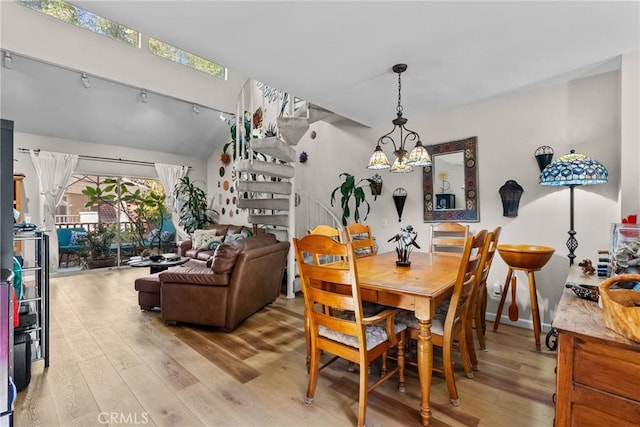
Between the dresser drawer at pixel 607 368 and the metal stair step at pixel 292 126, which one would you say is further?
the metal stair step at pixel 292 126

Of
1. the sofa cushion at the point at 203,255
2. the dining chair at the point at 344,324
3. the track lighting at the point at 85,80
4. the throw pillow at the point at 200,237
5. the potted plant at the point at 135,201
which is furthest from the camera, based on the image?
the potted plant at the point at 135,201

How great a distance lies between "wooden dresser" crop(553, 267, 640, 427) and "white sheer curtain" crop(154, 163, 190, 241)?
702 centimetres

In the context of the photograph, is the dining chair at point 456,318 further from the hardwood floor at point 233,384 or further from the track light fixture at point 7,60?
the track light fixture at point 7,60

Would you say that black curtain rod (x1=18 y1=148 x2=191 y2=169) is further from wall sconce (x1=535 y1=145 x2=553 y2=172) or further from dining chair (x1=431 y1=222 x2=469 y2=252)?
wall sconce (x1=535 y1=145 x2=553 y2=172)

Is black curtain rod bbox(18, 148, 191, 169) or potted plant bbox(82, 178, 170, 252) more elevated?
black curtain rod bbox(18, 148, 191, 169)

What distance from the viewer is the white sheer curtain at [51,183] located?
16.8ft

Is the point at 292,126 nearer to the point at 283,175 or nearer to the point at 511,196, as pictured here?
the point at 283,175

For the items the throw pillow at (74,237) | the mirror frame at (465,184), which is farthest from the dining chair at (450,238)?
the throw pillow at (74,237)

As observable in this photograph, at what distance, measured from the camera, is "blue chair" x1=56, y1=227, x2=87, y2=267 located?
5570 millimetres

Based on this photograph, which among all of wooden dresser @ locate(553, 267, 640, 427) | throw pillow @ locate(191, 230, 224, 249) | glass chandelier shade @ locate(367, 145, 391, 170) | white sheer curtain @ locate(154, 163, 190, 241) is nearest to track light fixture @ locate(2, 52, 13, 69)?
white sheer curtain @ locate(154, 163, 190, 241)

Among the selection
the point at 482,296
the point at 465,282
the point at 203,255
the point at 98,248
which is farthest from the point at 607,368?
the point at 98,248

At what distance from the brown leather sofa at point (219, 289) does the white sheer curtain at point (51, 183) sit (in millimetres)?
3762

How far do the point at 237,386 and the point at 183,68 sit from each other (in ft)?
18.0

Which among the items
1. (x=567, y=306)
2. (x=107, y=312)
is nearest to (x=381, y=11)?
(x=567, y=306)
